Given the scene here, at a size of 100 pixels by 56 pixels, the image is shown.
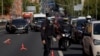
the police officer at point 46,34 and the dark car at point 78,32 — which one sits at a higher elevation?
the police officer at point 46,34

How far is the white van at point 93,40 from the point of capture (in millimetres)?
15422

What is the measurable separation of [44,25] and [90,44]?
79.0 inches

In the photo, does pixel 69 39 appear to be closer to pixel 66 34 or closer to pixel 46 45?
pixel 66 34

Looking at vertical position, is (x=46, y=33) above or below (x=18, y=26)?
above

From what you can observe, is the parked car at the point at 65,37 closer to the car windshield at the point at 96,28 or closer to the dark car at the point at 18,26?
the car windshield at the point at 96,28

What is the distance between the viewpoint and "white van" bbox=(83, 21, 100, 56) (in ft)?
50.6

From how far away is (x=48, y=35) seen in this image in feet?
50.8

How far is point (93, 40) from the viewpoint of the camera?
15758mm

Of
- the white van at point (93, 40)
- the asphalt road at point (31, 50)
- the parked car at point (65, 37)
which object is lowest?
the asphalt road at point (31, 50)

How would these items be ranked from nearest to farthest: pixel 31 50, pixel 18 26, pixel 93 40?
pixel 93 40 < pixel 31 50 < pixel 18 26

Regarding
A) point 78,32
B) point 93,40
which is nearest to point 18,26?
point 78,32

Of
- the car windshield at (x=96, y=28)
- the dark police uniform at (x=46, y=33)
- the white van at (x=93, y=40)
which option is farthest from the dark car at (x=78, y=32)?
the dark police uniform at (x=46, y=33)

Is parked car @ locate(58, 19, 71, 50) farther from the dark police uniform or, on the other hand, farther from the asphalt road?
the dark police uniform

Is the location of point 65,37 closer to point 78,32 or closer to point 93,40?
point 78,32
